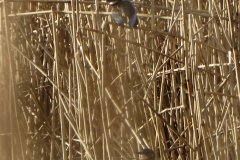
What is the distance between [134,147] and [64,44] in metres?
1.09

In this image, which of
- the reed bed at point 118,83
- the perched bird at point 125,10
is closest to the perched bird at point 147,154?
the reed bed at point 118,83

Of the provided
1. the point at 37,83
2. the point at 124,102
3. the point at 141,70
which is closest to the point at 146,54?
the point at 141,70

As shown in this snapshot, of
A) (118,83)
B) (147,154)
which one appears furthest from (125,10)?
(147,154)

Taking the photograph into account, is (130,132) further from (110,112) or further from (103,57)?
(103,57)

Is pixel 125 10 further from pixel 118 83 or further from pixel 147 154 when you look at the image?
pixel 147 154

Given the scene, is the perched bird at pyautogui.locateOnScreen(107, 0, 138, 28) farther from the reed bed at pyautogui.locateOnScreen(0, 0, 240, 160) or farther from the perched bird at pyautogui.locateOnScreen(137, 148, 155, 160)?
the perched bird at pyautogui.locateOnScreen(137, 148, 155, 160)

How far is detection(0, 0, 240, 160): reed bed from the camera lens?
2268 millimetres

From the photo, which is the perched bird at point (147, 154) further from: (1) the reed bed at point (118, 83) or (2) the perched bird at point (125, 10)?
(2) the perched bird at point (125, 10)

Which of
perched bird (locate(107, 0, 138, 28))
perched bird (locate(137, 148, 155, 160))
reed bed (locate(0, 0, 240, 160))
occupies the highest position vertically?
perched bird (locate(107, 0, 138, 28))

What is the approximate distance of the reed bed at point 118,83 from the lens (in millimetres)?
2268

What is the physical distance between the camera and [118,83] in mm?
2492

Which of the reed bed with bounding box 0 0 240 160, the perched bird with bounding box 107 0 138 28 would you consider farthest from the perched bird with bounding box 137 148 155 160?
the perched bird with bounding box 107 0 138 28

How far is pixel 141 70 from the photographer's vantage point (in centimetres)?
258

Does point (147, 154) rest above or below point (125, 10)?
below
